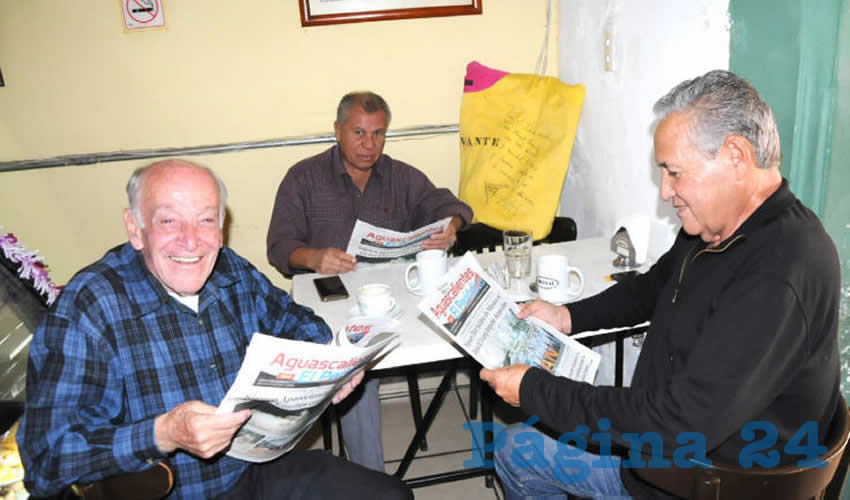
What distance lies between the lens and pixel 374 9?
2916 mm

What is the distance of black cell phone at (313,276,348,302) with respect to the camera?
1.97 metres

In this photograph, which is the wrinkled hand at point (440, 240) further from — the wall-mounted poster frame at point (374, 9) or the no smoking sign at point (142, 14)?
the no smoking sign at point (142, 14)

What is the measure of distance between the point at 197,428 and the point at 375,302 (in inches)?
28.1

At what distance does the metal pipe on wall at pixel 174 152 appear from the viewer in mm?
2920

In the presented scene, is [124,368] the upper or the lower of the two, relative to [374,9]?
lower

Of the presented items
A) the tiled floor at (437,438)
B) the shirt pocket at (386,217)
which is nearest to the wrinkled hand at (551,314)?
the tiled floor at (437,438)

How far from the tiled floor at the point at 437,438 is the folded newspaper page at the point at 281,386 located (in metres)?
1.14

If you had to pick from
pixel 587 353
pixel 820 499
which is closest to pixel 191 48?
pixel 587 353

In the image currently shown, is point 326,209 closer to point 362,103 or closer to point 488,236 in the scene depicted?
point 362,103

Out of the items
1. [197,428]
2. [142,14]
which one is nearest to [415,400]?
[197,428]

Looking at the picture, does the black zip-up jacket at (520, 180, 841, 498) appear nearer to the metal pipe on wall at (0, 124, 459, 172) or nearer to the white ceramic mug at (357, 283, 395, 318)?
the white ceramic mug at (357, 283, 395, 318)

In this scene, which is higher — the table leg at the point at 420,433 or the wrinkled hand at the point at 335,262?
the wrinkled hand at the point at 335,262

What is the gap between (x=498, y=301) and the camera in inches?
63.2

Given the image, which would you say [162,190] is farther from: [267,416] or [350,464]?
[350,464]
